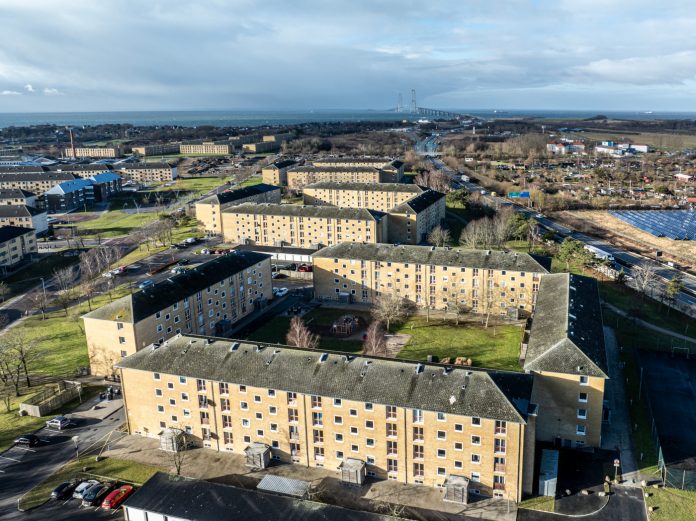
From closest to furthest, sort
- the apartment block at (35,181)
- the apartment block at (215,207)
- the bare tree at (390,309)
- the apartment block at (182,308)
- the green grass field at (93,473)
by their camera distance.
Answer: the green grass field at (93,473) → the apartment block at (182,308) → the bare tree at (390,309) → the apartment block at (215,207) → the apartment block at (35,181)

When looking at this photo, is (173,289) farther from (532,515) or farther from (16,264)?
(16,264)

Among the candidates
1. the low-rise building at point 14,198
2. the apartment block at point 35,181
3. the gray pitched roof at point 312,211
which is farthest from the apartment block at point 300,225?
the apartment block at point 35,181

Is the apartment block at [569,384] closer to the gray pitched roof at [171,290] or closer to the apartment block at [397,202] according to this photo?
the gray pitched roof at [171,290]

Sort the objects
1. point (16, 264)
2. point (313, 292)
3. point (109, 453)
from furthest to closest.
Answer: point (16, 264), point (313, 292), point (109, 453)

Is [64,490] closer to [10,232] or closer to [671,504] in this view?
[671,504]

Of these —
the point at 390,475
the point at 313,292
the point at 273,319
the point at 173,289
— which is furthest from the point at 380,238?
the point at 390,475

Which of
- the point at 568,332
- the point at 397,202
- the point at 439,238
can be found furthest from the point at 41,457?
the point at 397,202
